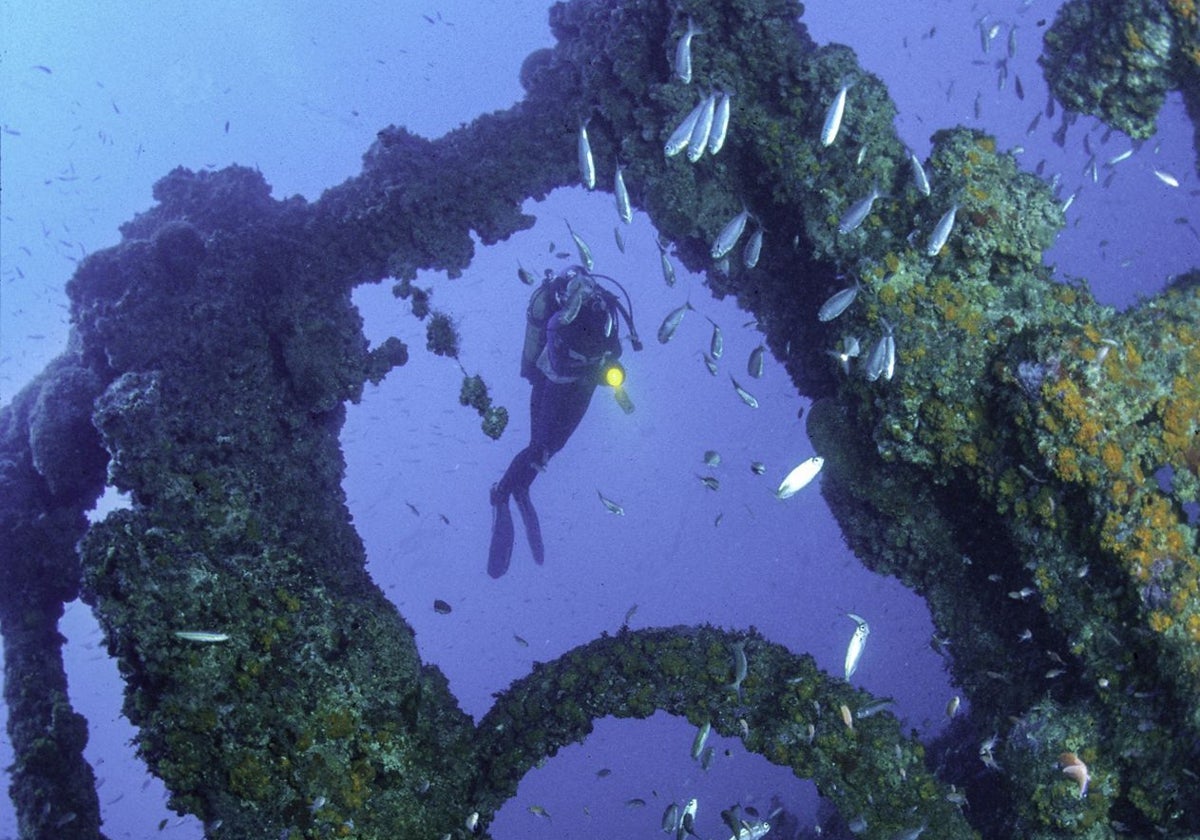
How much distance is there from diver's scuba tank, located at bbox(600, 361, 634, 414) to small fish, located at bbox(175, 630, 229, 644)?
19.3 feet

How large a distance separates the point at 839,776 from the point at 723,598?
74.7 metres

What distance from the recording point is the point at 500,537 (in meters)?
15.4

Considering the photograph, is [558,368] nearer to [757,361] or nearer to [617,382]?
[617,382]

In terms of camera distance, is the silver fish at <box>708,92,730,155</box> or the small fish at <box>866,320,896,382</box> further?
the small fish at <box>866,320,896,382</box>

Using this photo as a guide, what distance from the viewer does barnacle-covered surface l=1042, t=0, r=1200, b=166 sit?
689 cm

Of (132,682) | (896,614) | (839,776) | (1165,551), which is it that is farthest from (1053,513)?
(896,614)

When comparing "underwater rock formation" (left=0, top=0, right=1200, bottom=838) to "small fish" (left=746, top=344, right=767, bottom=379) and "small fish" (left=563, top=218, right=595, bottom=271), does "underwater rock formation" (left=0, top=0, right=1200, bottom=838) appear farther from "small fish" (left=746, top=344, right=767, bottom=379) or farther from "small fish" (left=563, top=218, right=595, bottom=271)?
"small fish" (left=563, top=218, right=595, bottom=271)

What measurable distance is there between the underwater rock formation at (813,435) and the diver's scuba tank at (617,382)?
1781mm

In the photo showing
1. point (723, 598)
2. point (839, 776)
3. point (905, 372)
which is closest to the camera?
point (839, 776)

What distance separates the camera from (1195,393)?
5.63 metres

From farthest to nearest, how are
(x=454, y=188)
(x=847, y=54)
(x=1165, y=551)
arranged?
(x=454, y=188), (x=847, y=54), (x=1165, y=551)

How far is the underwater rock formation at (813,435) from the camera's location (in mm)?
4797

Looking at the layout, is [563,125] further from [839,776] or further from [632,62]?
[839,776]

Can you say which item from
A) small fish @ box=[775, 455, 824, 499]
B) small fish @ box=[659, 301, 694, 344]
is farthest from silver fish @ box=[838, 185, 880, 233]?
small fish @ box=[775, 455, 824, 499]
